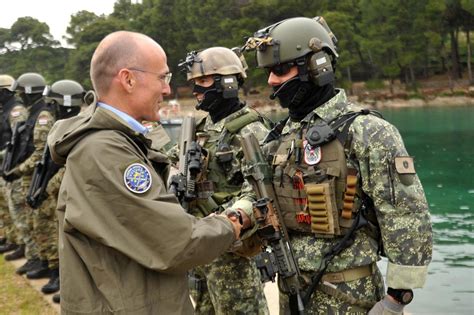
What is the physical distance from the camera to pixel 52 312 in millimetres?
5688

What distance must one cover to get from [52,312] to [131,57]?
4.30 m

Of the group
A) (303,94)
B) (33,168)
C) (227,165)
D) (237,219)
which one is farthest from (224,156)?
(33,168)

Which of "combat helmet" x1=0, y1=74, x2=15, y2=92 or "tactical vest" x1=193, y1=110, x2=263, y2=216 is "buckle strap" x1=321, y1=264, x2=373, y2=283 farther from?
"combat helmet" x1=0, y1=74, x2=15, y2=92

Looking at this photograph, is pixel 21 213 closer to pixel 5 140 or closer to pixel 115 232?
pixel 5 140

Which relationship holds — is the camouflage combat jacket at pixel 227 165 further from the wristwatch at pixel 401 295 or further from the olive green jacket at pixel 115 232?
the olive green jacket at pixel 115 232

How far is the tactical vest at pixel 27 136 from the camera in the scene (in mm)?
7098

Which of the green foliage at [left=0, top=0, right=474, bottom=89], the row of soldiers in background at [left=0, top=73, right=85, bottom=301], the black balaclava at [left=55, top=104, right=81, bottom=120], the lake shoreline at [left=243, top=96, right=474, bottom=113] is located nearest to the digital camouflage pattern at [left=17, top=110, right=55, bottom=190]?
the row of soldiers in background at [left=0, top=73, right=85, bottom=301]

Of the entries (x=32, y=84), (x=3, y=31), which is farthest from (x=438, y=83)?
(x=3, y=31)

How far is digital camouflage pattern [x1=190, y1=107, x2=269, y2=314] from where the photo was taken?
13.2ft

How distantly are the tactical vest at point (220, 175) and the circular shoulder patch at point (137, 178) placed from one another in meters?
2.02

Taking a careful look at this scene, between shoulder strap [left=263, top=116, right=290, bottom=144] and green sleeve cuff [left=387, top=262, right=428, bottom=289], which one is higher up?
shoulder strap [left=263, top=116, right=290, bottom=144]

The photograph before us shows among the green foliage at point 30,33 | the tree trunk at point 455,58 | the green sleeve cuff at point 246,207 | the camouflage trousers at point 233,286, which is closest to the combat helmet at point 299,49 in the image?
the green sleeve cuff at point 246,207

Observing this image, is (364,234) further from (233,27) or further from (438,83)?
(233,27)

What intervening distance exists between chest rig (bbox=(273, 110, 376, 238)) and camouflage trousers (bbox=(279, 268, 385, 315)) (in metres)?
0.30
